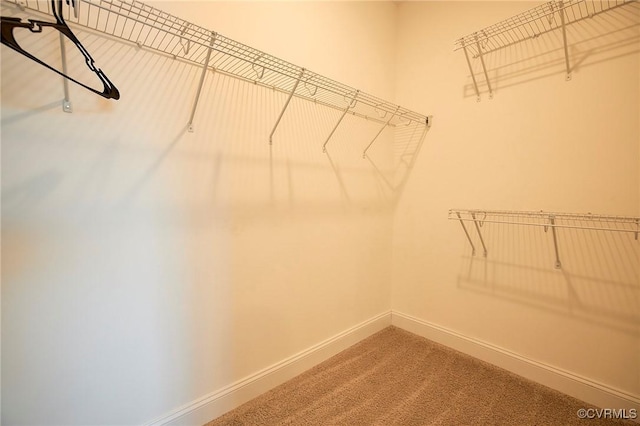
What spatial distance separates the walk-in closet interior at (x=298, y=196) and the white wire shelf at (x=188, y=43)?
0.01 meters

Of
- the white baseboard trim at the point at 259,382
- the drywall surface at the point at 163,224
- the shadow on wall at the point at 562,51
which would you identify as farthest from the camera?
the shadow on wall at the point at 562,51

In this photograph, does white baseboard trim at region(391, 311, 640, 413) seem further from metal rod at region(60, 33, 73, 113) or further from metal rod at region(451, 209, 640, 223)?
metal rod at region(60, 33, 73, 113)

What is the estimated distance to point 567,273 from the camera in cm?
155

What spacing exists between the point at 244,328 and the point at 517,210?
180 centimetres

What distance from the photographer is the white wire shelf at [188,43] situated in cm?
96

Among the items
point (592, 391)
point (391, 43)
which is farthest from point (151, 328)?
point (391, 43)

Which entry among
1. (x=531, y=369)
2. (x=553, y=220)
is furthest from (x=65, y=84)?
(x=531, y=369)

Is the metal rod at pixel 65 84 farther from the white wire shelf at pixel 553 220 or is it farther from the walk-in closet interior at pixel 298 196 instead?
the white wire shelf at pixel 553 220

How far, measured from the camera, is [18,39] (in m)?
0.90

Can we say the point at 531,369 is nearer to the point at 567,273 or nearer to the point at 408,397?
the point at 567,273

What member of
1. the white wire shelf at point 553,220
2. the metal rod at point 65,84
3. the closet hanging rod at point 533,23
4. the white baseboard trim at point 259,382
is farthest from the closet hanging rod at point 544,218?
the metal rod at point 65,84

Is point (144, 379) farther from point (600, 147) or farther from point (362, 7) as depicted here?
point (362, 7)

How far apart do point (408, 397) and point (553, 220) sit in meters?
1.25

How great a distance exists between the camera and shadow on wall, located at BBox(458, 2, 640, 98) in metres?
1.38
